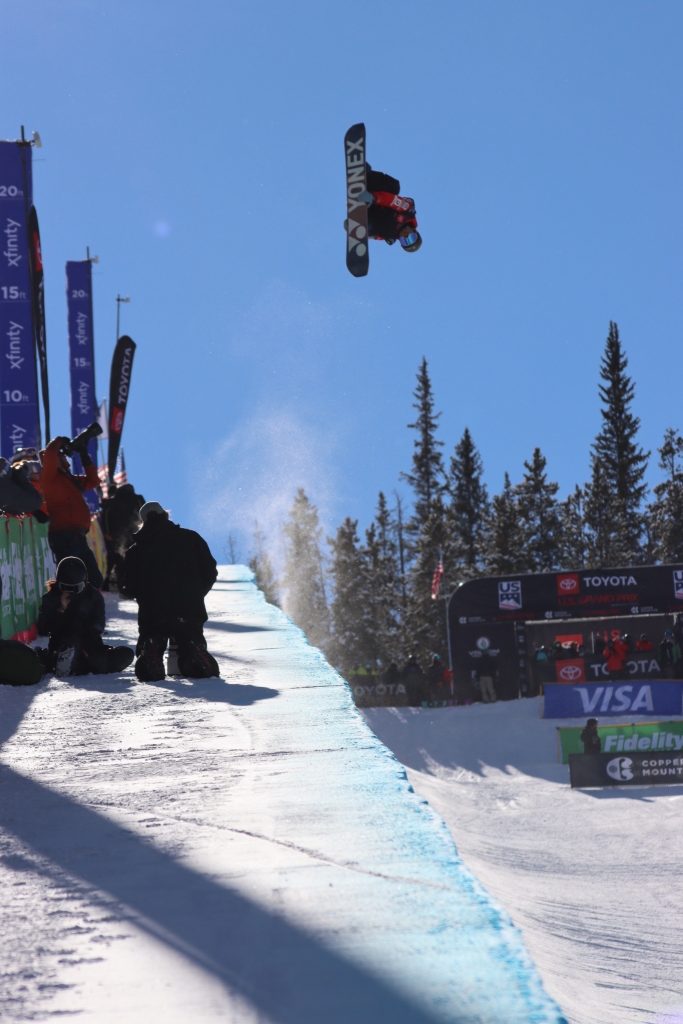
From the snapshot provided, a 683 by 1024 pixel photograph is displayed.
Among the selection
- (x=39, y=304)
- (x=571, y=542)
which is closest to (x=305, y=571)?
(x=571, y=542)

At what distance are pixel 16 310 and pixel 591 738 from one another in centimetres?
1256

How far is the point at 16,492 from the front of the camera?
30.9ft

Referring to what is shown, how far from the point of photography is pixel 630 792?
1998 centimetres

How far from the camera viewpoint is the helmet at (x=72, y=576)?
866 cm

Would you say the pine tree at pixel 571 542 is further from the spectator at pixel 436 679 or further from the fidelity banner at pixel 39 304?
the fidelity banner at pixel 39 304

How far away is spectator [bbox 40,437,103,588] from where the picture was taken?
9.87 metres

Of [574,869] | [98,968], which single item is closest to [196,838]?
[98,968]

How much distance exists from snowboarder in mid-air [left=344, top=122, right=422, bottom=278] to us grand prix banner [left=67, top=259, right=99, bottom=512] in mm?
12768

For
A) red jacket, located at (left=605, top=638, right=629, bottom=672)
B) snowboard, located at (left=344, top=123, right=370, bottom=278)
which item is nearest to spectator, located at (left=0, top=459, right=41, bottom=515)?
snowboard, located at (left=344, top=123, right=370, bottom=278)

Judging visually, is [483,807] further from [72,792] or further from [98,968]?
[98,968]

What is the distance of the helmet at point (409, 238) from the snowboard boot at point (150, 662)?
5165 millimetres

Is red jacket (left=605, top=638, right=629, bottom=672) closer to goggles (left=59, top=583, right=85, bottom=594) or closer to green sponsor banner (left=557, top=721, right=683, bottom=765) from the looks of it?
green sponsor banner (left=557, top=721, right=683, bottom=765)

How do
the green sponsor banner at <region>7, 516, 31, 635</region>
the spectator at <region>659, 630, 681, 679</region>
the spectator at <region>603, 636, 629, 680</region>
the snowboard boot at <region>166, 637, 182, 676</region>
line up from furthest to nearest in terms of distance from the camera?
the spectator at <region>603, 636, 629, 680</region>, the spectator at <region>659, 630, 681, 679</region>, the green sponsor banner at <region>7, 516, 31, 635</region>, the snowboard boot at <region>166, 637, 182, 676</region>

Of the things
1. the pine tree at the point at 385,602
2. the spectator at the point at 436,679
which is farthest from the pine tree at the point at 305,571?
the spectator at the point at 436,679
